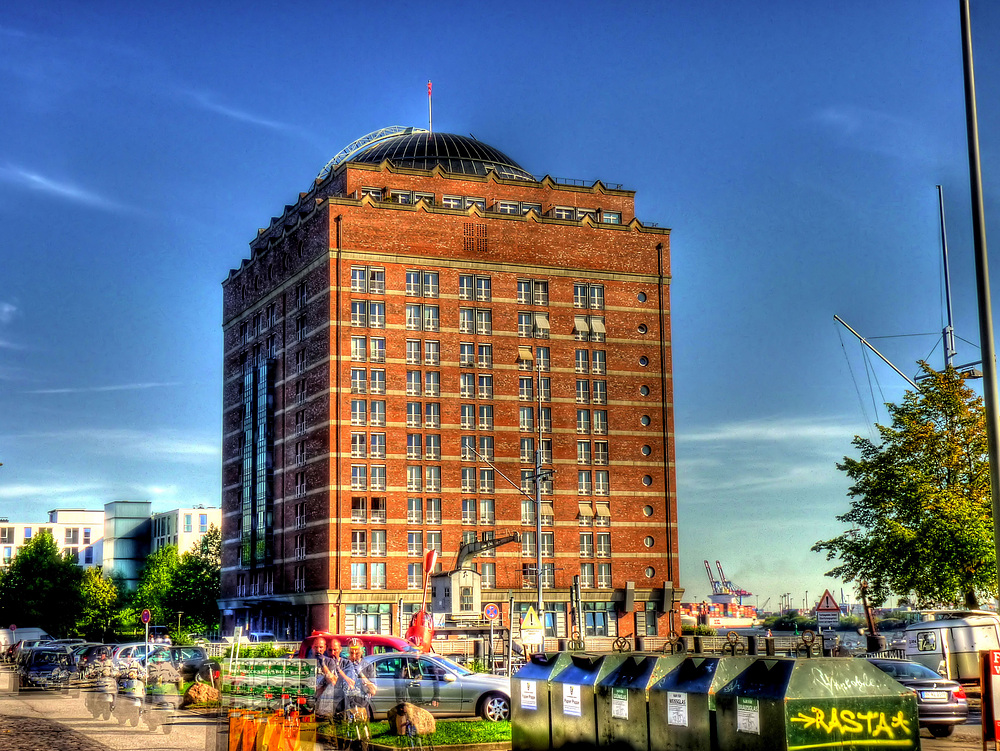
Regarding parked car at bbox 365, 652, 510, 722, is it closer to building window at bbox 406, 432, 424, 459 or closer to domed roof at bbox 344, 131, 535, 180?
building window at bbox 406, 432, 424, 459

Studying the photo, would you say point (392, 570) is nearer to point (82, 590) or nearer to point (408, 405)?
point (408, 405)

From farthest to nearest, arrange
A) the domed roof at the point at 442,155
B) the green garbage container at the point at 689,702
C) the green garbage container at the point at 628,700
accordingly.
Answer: the domed roof at the point at 442,155 < the green garbage container at the point at 628,700 < the green garbage container at the point at 689,702

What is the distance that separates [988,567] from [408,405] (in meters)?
42.2

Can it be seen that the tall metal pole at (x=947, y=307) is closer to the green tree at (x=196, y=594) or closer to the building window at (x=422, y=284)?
the building window at (x=422, y=284)

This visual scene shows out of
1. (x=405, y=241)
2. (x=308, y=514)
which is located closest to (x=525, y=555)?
(x=308, y=514)

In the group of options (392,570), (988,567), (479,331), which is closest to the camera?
(988,567)

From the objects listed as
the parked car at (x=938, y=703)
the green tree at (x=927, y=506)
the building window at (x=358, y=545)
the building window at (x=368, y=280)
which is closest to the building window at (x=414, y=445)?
the building window at (x=358, y=545)

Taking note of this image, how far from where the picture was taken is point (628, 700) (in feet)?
51.1

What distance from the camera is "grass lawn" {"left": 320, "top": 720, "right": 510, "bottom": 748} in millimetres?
21984

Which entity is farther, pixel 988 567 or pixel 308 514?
Answer: pixel 308 514

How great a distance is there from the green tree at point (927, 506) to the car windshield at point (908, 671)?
21285 millimetres

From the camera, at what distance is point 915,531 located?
4741 cm

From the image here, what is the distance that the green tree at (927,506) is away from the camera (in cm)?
4638

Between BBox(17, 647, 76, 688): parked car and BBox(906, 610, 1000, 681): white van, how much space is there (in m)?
27.8
